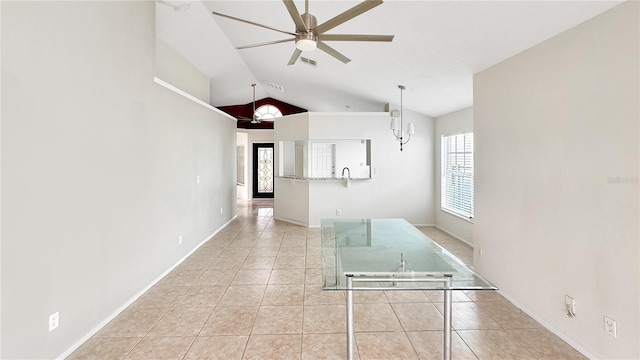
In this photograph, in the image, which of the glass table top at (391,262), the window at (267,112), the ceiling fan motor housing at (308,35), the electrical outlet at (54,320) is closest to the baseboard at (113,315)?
the electrical outlet at (54,320)

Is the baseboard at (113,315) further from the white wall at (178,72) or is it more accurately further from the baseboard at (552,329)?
the baseboard at (552,329)

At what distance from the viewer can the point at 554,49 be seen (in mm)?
2303

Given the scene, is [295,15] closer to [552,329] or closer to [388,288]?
[388,288]

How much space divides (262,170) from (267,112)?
7.49ft

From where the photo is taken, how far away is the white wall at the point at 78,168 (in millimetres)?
1756

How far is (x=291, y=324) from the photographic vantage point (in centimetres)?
256

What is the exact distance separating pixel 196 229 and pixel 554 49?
4913 millimetres

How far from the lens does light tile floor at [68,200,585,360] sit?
2.19 meters

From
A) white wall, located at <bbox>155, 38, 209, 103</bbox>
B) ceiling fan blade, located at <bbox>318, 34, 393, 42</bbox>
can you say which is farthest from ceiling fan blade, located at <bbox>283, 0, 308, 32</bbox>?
white wall, located at <bbox>155, 38, 209, 103</bbox>

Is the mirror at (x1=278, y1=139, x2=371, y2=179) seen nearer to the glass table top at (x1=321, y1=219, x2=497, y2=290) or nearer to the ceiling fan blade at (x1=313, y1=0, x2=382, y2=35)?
the glass table top at (x1=321, y1=219, x2=497, y2=290)

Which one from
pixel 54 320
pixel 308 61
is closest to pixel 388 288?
pixel 54 320

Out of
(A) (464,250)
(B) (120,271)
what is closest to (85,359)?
(B) (120,271)

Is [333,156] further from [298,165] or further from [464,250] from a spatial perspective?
[464,250]

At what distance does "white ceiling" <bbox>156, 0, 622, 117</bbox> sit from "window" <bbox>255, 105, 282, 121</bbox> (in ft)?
8.62
